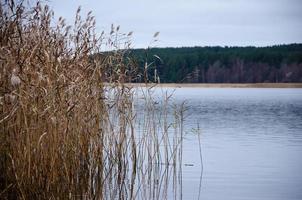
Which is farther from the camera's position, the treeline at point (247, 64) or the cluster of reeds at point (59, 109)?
the treeline at point (247, 64)

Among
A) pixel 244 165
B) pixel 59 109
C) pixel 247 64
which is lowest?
pixel 247 64

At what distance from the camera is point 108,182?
594 centimetres

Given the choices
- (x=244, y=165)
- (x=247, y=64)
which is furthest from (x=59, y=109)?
(x=247, y=64)

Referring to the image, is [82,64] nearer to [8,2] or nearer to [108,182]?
[8,2]

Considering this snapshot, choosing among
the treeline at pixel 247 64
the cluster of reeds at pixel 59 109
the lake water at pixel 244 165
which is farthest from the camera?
the treeline at pixel 247 64

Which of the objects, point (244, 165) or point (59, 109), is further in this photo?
point (244, 165)

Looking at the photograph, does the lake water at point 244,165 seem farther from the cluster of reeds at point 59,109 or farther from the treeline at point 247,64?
the treeline at point 247,64

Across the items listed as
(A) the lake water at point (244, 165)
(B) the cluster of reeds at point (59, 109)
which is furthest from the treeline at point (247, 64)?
(B) the cluster of reeds at point (59, 109)

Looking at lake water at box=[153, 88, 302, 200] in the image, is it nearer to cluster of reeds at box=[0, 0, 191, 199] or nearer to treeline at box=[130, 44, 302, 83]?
cluster of reeds at box=[0, 0, 191, 199]

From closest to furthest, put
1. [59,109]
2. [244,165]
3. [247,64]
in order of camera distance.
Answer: [59,109] < [244,165] < [247,64]

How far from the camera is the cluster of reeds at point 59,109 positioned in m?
4.58

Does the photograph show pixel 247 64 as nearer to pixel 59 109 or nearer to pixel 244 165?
pixel 244 165

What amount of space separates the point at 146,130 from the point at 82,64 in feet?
5.10

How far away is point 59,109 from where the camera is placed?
15.3ft
